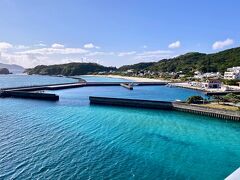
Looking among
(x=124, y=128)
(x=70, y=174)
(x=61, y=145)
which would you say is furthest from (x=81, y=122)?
(x=70, y=174)

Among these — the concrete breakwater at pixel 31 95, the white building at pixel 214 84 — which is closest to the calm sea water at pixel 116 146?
the concrete breakwater at pixel 31 95

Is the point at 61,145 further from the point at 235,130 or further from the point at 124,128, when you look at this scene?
the point at 235,130

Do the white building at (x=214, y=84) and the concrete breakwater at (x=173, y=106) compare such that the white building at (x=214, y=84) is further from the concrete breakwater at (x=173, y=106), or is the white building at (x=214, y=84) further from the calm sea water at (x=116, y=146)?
the calm sea water at (x=116, y=146)

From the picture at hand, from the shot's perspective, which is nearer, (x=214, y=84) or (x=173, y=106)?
(x=173, y=106)

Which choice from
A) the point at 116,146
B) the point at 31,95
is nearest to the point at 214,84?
the point at 31,95

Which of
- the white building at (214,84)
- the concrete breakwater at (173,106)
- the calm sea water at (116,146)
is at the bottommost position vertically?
the calm sea water at (116,146)

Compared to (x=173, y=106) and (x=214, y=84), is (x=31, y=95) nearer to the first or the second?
(x=173, y=106)

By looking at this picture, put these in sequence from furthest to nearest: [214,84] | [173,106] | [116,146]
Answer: [214,84]
[173,106]
[116,146]

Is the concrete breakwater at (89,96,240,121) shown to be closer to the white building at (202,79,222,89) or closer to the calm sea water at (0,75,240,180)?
the calm sea water at (0,75,240,180)

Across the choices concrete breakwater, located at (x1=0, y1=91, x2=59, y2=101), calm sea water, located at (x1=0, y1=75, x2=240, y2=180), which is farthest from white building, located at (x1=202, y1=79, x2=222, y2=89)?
concrete breakwater, located at (x1=0, y1=91, x2=59, y2=101)
